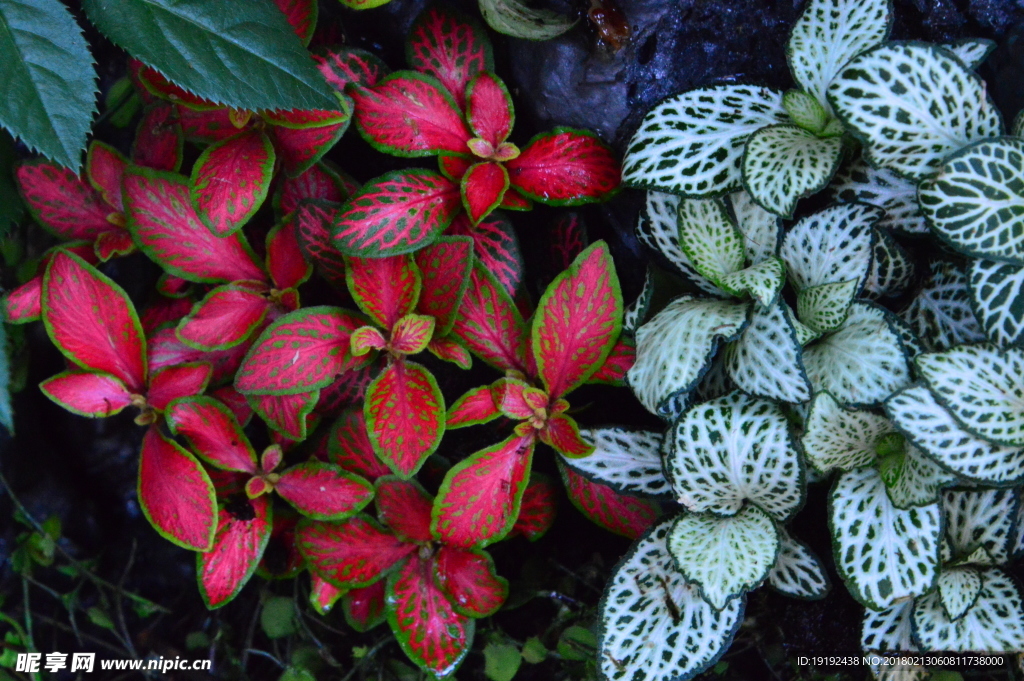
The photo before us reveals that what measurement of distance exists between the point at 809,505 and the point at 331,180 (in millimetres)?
937

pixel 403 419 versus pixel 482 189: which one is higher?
pixel 482 189

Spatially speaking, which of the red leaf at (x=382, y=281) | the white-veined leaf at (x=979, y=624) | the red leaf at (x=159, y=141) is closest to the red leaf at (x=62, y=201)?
the red leaf at (x=159, y=141)

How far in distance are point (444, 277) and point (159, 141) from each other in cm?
53

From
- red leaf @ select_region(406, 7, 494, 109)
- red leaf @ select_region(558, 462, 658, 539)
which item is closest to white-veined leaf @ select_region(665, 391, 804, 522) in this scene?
red leaf @ select_region(558, 462, 658, 539)

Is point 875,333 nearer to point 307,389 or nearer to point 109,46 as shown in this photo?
point 307,389

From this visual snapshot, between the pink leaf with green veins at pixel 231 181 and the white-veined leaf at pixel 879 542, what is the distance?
0.92 m

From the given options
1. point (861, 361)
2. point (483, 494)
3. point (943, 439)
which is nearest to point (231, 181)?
point (483, 494)

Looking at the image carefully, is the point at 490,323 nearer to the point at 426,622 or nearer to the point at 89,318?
the point at 426,622

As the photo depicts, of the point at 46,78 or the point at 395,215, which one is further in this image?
the point at 395,215

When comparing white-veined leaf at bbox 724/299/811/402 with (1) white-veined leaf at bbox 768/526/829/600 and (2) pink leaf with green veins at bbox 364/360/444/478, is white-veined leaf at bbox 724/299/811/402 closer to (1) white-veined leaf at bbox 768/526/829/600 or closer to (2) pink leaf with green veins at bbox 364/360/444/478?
(1) white-veined leaf at bbox 768/526/829/600

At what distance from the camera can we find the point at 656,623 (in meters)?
1.12

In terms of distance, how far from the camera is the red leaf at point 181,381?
120 cm

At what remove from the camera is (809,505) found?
4.24 feet

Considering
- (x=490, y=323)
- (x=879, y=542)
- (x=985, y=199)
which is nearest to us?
(x=985, y=199)
